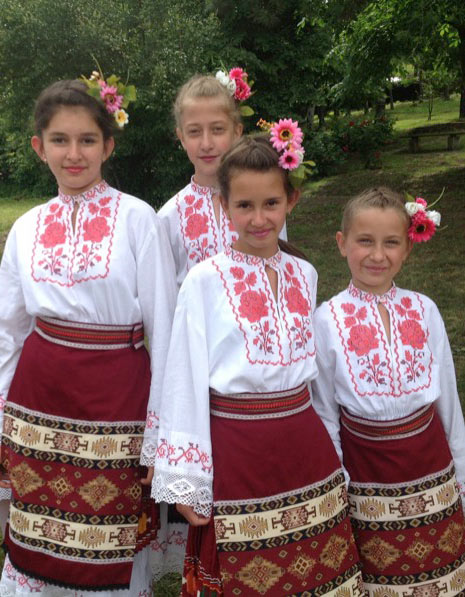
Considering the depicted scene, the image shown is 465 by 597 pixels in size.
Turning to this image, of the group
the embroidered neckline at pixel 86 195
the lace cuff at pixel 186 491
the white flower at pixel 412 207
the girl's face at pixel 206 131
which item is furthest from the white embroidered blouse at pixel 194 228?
the lace cuff at pixel 186 491

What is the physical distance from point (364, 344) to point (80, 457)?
1078mm

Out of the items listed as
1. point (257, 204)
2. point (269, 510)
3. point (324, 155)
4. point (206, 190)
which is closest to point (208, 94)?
point (206, 190)

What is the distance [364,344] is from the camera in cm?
244

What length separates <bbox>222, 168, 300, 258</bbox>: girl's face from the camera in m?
2.25

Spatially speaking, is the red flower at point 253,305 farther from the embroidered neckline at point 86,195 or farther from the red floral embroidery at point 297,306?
the embroidered neckline at point 86,195

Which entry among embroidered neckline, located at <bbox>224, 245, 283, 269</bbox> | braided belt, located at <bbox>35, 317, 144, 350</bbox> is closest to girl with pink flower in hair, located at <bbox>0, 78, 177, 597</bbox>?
braided belt, located at <bbox>35, 317, 144, 350</bbox>

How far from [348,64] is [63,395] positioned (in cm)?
1004

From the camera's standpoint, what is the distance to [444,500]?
95.6 inches

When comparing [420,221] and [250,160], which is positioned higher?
[250,160]

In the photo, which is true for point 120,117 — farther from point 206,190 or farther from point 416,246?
point 416,246

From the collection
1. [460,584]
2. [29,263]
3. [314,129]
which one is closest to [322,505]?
[460,584]

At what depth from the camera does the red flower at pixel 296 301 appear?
233 cm

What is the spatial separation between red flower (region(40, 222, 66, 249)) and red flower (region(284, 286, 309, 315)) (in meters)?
0.82

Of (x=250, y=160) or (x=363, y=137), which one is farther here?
(x=363, y=137)
